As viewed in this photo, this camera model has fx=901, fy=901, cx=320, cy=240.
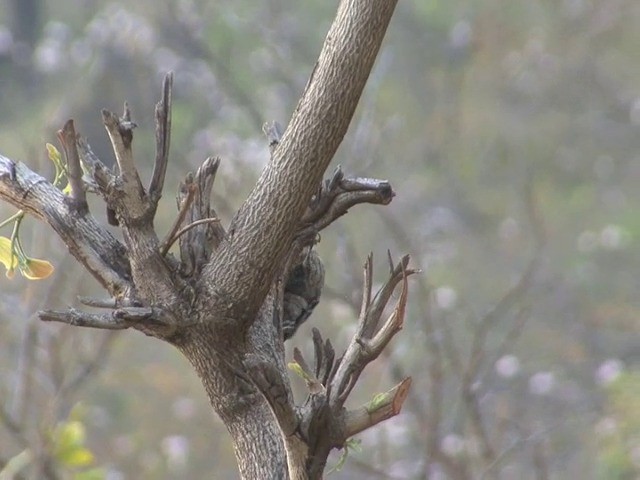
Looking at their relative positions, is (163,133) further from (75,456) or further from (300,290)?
(75,456)

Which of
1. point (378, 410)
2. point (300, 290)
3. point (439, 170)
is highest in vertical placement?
point (439, 170)

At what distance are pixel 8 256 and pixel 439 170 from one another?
220 centimetres

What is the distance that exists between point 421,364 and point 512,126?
116cm

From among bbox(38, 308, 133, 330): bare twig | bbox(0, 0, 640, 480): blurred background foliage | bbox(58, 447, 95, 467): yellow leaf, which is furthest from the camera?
bbox(0, 0, 640, 480): blurred background foliage

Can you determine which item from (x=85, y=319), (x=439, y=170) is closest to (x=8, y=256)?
(x=85, y=319)

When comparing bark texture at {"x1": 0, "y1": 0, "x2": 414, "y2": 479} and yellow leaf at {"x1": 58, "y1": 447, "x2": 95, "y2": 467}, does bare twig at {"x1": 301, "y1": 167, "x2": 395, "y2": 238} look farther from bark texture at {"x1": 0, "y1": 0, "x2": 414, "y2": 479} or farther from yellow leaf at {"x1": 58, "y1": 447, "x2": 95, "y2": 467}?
yellow leaf at {"x1": 58, "y1": 447, "x2": 95, "y2": 467}

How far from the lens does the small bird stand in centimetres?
45

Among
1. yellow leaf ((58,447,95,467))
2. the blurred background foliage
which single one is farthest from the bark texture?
the blurred background foliage

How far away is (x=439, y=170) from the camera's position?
259 cm

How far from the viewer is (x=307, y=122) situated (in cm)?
38

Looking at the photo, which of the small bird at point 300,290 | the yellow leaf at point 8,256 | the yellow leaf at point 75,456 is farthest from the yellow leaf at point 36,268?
the yellow leaf at point 75,456

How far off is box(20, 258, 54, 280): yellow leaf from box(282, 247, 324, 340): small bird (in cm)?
12

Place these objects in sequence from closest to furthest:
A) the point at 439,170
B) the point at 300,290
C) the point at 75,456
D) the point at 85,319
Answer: the point at 85,319 → the point at 300,290 → the point at 75,456 → the point at 439,170

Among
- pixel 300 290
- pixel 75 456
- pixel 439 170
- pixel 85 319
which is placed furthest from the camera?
pixel 439 170
